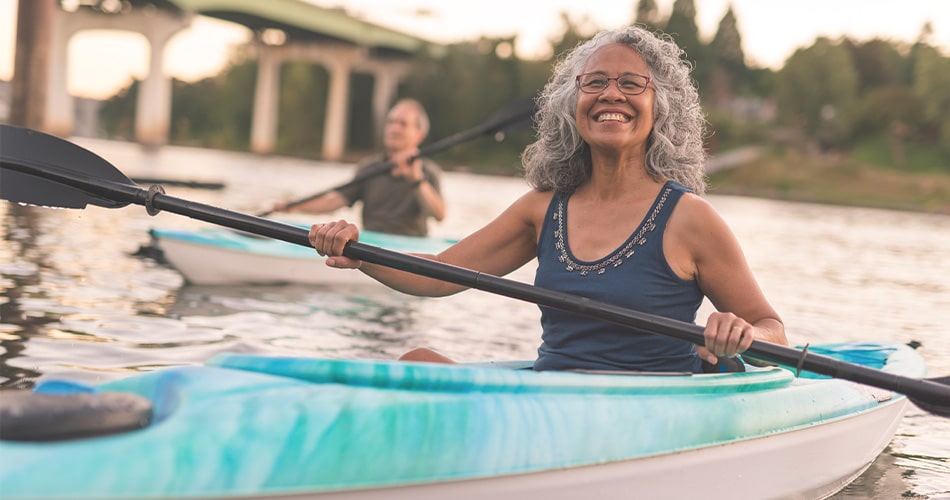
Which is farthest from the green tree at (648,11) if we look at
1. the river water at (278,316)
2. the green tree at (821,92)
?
the river water at (278,316)

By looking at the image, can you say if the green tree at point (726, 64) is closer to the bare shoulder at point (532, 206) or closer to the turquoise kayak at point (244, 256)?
the turquoise kayak at point (244, 256)

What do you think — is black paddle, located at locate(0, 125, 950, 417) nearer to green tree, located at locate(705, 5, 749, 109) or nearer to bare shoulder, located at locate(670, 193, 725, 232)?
bare shoulder, located at locate(670, 193, 725, 232)

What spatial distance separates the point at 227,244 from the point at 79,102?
108m

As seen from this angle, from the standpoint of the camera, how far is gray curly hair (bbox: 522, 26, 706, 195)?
127 inches

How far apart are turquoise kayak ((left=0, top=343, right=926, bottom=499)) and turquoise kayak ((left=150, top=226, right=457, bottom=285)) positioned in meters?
4.88

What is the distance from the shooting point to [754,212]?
98.8 ft

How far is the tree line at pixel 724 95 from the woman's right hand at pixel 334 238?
133 feet

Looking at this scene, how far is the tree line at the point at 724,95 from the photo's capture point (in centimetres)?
5234

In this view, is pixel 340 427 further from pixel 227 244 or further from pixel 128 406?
pixel 227 244

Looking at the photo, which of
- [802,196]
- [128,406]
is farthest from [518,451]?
[802,196]

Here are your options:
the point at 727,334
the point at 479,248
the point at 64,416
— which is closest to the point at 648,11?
the point at 479,248

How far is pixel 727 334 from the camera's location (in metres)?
2.86

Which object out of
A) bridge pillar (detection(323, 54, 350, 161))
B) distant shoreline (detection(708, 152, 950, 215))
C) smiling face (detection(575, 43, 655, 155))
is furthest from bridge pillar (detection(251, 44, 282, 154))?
smiling face (detection(575, 43, 655, 155))

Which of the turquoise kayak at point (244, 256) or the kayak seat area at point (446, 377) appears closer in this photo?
the kayak seat area at point (446, 377)
